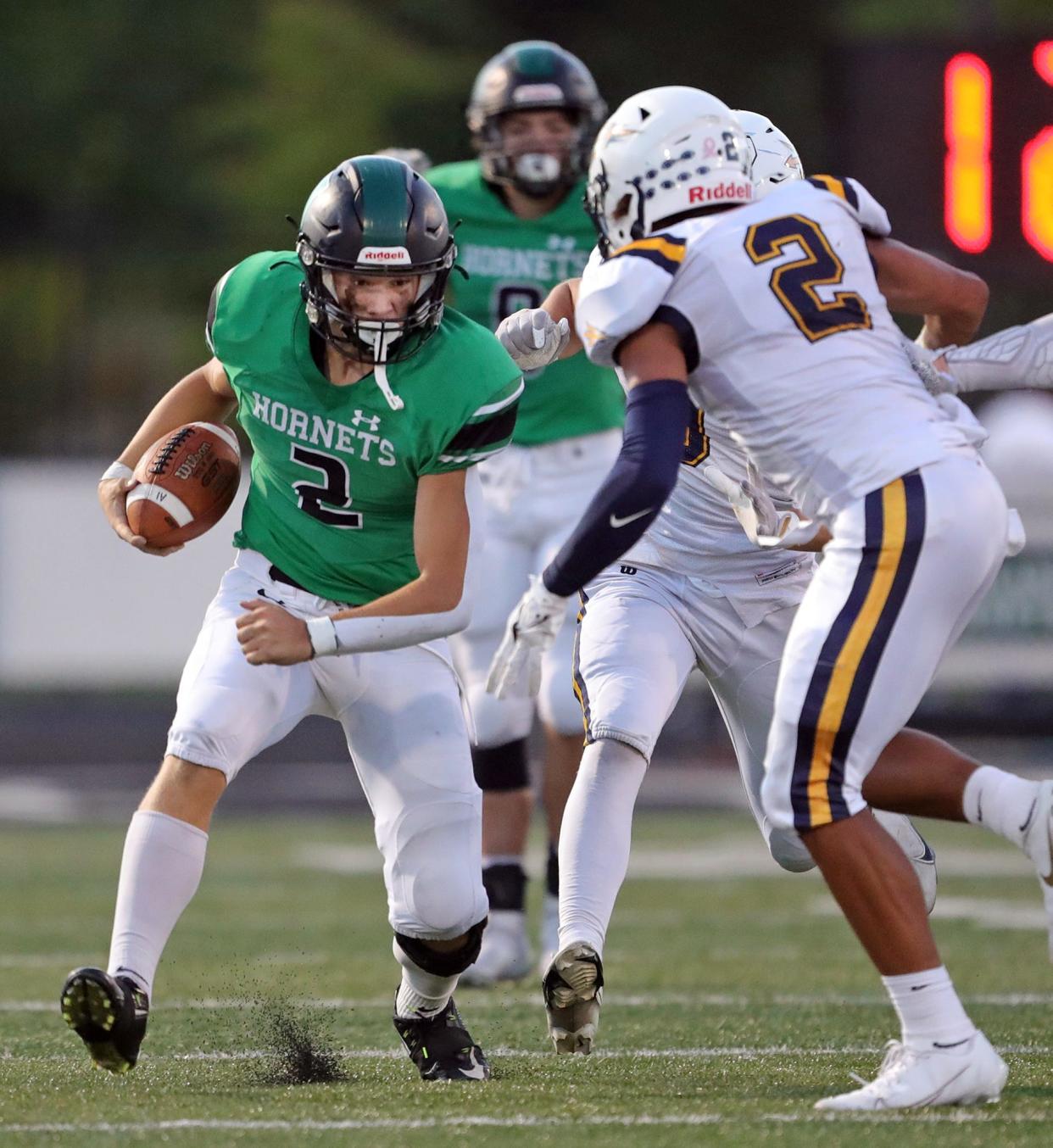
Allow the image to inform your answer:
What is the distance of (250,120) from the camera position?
2255 cm

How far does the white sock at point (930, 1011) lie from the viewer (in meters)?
3.48

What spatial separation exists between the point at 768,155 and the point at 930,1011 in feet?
6.15

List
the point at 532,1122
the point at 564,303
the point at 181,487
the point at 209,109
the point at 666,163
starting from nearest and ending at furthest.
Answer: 1. the point at 532,1122
2. the point at 666,163
3. the point at 181,487
4. the point at 564,303
5. the point at 209,109

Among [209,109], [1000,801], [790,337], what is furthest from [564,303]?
[209,109]

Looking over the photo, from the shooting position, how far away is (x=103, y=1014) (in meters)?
3.54

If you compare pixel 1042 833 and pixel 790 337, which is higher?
pixel 790 337

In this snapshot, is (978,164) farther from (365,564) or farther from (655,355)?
(655,355)

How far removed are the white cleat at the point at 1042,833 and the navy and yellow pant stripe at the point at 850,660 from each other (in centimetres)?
34

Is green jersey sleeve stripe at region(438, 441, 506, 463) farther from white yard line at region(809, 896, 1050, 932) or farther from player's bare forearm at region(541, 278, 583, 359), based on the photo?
white yard line at region(809, 896, 1050, 932)

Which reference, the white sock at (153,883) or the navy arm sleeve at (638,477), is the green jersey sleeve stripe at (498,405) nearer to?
the navy arm sleeve at (638,477)

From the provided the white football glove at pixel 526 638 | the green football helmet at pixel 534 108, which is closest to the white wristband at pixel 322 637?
the white football glove at pixel 526 638

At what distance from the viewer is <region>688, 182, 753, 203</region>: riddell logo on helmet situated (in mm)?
3844

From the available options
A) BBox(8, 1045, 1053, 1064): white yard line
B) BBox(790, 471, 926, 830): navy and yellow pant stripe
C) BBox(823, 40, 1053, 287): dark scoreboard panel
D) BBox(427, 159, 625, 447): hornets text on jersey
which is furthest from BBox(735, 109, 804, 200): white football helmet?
BBox(823, 40, 1053, 287): dark scoreboard panel

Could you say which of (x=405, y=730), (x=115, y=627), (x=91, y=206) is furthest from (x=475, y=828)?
(x=91, y=206)
